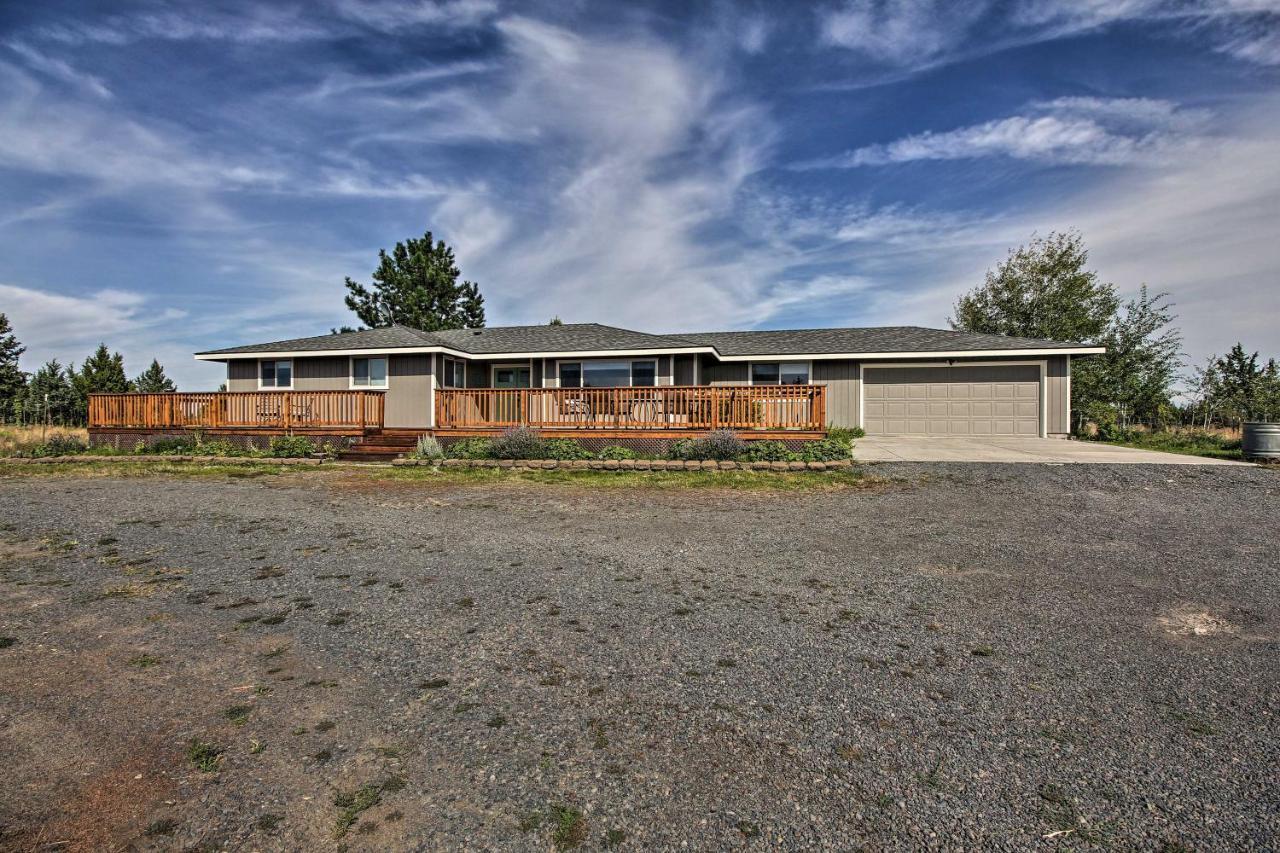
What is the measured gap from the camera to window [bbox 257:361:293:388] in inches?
711

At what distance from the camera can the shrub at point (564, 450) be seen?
38.9ft

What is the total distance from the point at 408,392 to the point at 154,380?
98.2 ft

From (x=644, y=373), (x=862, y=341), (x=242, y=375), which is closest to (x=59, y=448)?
(x=242, y=375)

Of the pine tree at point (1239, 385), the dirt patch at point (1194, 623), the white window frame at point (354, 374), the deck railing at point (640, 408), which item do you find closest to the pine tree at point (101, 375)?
the white window frame at point (354, 374)

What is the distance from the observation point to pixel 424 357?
16.7 metres

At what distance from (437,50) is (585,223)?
966 centimetres

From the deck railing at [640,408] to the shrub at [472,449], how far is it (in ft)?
2.73

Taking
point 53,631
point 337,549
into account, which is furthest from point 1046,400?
point 53,631

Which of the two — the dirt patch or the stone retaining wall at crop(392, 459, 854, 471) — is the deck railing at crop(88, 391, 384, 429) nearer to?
the stone retaining wall at crop(392, 459, 854, 471)

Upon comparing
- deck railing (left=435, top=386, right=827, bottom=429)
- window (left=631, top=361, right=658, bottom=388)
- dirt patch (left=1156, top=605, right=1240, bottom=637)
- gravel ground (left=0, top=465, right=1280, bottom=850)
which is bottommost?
dirt patch (left=1156, top=605, right=1240, bottom=637)

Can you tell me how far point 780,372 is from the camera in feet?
63.1

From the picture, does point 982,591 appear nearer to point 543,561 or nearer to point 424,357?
point 543,561

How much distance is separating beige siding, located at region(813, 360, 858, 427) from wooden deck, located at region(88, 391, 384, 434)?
13872 millimetres

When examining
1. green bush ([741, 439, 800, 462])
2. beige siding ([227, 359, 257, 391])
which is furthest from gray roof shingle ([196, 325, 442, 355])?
green bush ([741, 439, 800, 462])
